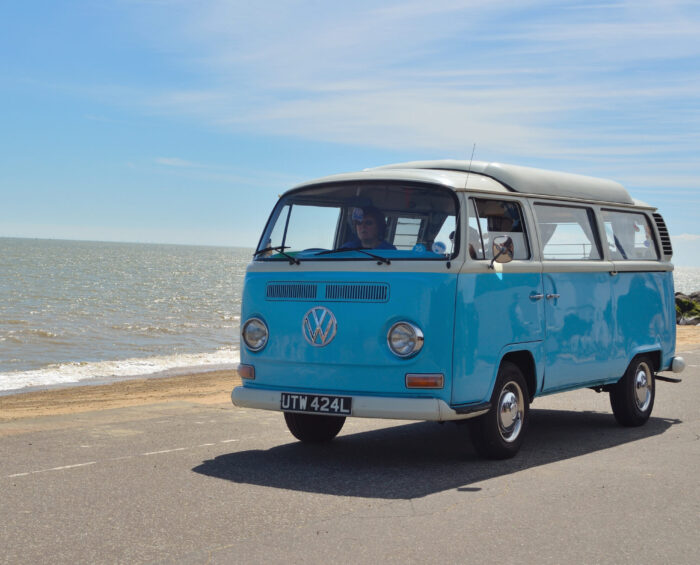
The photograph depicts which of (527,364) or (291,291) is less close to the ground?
(291,291)

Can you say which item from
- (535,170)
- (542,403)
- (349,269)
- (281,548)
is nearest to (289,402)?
(349,269)

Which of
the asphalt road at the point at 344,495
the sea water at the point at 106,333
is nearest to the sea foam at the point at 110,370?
the sea water at the point at 106,333

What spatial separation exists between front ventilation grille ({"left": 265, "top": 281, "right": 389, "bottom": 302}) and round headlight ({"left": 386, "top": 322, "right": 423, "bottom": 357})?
24 centimetres

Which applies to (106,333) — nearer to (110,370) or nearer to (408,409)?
(110,370)

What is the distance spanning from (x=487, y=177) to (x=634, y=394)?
10.0 ft

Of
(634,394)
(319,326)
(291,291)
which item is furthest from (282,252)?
(634,394)

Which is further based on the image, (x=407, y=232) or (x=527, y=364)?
(x=527, y=364)

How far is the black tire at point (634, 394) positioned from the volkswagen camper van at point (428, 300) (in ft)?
1.89

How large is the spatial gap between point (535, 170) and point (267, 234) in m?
2.47

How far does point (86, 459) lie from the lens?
777 cm

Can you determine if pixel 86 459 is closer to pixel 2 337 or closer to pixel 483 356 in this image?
pixel 483 356

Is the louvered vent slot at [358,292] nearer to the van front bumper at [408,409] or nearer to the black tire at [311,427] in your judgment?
the van front bumper at [408,409]

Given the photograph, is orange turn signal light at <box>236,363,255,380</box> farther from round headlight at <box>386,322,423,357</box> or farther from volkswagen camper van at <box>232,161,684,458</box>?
round headlight at <box>386,322,423,357</box>

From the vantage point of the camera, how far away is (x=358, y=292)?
7.36 meters
